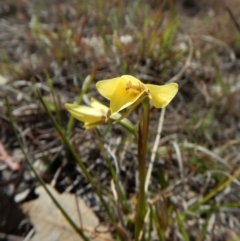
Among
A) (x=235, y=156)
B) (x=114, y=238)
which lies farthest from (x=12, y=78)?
(x=235, y=156)

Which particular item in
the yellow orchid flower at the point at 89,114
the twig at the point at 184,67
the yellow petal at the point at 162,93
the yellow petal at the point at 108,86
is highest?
the yellow petal at the point at 108,86

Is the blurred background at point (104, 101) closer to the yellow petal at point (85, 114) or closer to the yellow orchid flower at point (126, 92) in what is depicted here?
the yellow petal at point (85, 114)

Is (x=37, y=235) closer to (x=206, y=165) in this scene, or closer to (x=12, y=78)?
(x=206, y=165)

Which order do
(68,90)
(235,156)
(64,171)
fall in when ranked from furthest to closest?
(68,90), (235,156), (64,171)

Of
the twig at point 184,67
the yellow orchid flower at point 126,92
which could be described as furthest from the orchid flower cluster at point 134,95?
the twig at point 184,67

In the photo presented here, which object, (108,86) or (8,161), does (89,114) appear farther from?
(8,161)

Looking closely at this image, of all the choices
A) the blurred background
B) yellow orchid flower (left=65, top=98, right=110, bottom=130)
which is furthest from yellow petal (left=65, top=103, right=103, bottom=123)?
the blurred background

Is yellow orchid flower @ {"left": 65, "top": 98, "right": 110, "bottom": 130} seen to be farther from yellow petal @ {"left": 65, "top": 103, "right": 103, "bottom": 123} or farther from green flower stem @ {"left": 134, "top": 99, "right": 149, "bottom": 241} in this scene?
green flower stem @ {"left": 134, "top": 99, "right": 149, "bottom": 241}
